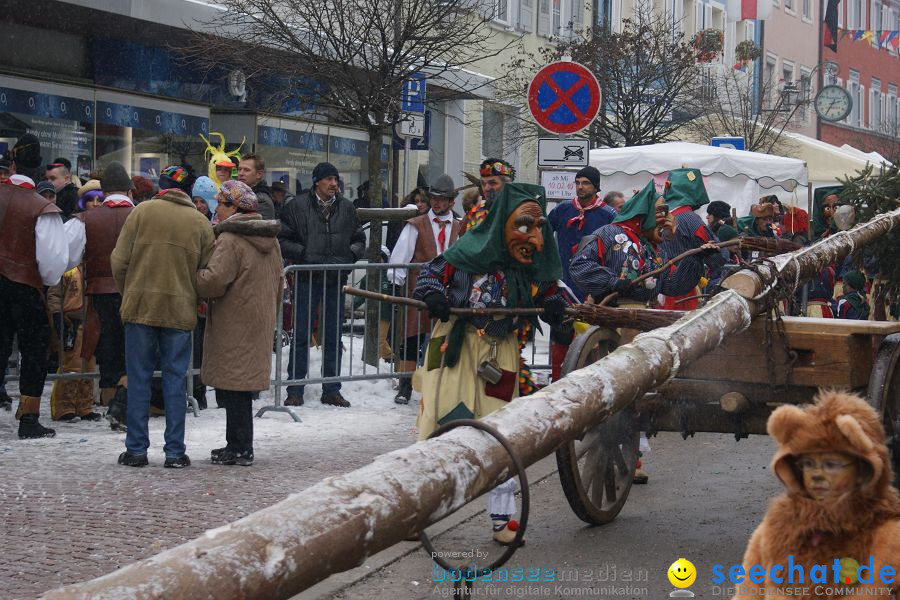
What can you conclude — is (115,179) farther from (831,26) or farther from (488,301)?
(831,26)

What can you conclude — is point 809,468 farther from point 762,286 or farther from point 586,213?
point 586,213

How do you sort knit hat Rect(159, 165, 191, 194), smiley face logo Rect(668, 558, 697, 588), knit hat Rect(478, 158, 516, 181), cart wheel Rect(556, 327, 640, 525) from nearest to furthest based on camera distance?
smiley face logo Rect(668, 558, 697, 588) → cart wheel Rect(556, 327, 640, 525) → knit hat Rect(478, 158, 516, 181) → knit hat Rect(159, 165, 191, 194)

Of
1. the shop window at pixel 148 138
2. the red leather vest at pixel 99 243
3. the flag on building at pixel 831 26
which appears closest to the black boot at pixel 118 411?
the red leather vest at pixel 99 243

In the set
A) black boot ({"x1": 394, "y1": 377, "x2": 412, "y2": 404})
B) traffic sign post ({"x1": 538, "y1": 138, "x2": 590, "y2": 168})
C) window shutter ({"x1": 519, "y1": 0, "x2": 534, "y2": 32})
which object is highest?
window shutter ({"x1": 519, "y1": 0, "x2": 534, "y2": 32})

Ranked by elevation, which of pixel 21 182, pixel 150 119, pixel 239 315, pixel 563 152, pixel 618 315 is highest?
pixel 150 119

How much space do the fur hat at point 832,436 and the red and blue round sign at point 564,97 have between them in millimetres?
8609

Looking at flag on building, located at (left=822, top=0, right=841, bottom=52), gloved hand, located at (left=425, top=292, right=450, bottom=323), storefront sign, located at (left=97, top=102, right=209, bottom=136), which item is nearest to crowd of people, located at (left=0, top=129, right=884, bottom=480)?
gloved hand, located at (left=425, top=292, right=450, bottom=323)

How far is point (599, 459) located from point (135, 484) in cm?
273

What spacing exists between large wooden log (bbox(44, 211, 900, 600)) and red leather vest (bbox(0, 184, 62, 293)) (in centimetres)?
565

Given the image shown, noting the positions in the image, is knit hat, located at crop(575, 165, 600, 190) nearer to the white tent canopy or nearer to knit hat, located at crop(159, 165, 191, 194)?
knit hat, located at crop(159, 165, 191, 194)

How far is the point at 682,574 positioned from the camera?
6207mm

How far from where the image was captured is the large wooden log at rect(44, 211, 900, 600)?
8.66 ft

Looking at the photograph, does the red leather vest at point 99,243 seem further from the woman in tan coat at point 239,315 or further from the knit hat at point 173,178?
the woman in tan coat at point 239,315

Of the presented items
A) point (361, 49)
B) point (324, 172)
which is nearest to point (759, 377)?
point (324, 172)
